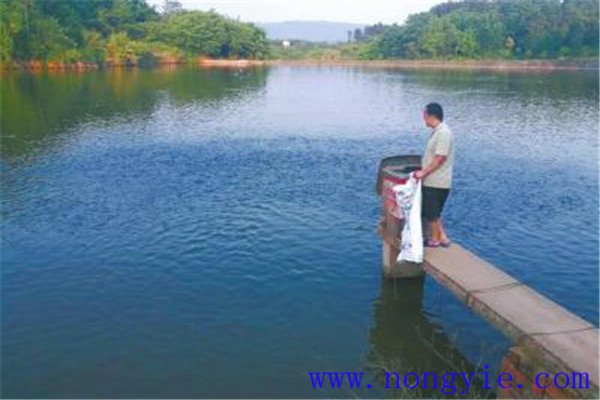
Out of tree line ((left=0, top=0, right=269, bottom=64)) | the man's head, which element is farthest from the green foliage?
the man's head

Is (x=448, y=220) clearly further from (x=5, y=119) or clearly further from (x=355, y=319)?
(x=5, y=119)

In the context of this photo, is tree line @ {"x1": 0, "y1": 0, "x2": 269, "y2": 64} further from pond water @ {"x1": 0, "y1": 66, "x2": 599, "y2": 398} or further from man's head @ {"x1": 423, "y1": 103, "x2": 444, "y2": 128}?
man's head @ {"x1": 423, "y1": 103, "x2": 444, "y2": 128}

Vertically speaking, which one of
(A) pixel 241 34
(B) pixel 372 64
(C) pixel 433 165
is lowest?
(C) pixel 433 165

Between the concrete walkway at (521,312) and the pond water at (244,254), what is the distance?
1590 mm

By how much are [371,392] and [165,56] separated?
404 ft

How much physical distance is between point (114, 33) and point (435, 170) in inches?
4714

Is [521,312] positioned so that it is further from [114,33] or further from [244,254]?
[114,33]

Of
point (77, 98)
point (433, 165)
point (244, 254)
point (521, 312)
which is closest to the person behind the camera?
point (521, 312)

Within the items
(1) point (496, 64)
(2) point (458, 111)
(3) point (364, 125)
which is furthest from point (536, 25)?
(3) point (364, 125)

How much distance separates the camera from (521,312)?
9.53m

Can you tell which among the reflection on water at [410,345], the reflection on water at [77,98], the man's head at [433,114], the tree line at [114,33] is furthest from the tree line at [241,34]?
the man's head at [433,114]

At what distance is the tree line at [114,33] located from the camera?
88.1 metres

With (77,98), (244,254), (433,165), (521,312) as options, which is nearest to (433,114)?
(433,165)

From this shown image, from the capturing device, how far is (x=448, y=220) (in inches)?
759
